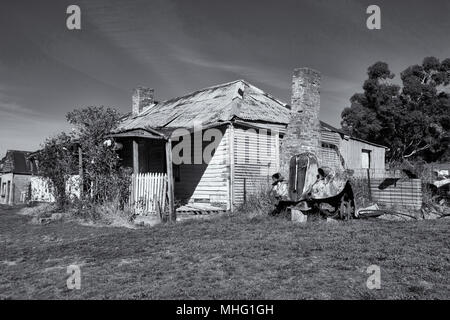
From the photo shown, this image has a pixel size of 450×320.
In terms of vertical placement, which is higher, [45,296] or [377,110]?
[377,110]

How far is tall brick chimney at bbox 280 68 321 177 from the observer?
524 inches

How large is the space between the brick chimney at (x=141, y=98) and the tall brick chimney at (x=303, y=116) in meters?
11.3

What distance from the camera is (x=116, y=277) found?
529cm

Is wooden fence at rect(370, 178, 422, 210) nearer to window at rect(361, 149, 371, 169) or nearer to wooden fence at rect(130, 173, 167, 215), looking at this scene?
wooden fence at rect(130, 173, 167, 215)

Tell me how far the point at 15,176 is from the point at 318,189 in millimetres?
26763

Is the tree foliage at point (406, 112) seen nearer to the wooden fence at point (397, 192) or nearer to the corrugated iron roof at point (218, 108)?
the corrugated iron roof at point (218, 108)

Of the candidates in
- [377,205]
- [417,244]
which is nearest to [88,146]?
[377,205]

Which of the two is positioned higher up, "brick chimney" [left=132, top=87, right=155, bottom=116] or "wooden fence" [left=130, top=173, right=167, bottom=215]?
"brick chimney" [left=132, top=87, right=155, bottom=116]

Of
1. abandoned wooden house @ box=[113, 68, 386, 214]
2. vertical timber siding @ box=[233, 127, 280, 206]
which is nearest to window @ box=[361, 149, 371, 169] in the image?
abandoned wooden house @ box=[113, 68, 386, 214]

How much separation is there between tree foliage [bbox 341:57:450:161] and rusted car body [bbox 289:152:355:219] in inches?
889

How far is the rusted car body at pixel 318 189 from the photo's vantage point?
9781 mm

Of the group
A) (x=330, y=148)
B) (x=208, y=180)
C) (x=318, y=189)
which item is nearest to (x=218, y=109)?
(x=208, y=180)

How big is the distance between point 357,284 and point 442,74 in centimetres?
3278
